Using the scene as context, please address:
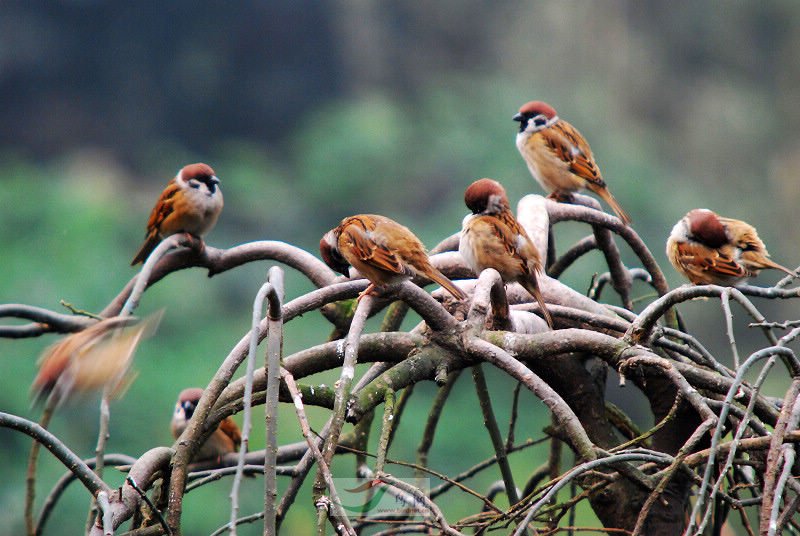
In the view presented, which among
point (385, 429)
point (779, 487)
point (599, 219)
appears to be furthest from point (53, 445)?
point (599, 219)

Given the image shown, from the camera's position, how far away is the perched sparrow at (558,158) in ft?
12.8

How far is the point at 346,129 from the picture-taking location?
40.1 ft

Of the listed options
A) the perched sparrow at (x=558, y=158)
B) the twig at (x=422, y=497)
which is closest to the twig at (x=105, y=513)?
the twig at (x=422, y=497)

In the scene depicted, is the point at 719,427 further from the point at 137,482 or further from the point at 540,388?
the point at 137,482

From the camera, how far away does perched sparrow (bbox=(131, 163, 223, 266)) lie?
11.5 feet

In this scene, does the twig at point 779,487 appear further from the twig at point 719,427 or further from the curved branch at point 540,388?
the curved branch at point 540,388

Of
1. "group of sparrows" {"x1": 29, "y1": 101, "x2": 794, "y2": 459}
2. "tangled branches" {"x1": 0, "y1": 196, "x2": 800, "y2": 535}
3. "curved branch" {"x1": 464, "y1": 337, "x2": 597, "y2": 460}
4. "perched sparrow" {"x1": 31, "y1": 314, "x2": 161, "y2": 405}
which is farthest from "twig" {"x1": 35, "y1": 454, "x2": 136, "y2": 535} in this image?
"curved branch" {"x1": 464, "y1": 337, "x2": 597, "y2": 460}

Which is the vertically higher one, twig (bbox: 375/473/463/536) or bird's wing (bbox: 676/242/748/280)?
bird's wing (bbox: 676/242/748/280)

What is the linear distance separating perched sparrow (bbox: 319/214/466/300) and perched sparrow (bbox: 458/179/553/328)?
165 millimetres

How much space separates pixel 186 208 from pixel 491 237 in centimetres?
149

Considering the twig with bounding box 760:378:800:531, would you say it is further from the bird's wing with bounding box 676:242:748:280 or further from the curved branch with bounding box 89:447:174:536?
the bird's wing with bounding box 676:242:748:280

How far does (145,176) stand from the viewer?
11.9 metres

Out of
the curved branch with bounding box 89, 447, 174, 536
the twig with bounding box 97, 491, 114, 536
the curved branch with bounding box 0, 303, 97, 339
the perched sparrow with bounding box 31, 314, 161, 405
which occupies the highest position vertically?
the curved branch with bounding box 0, 303, 97, 339

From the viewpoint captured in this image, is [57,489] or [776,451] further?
[57,489]
